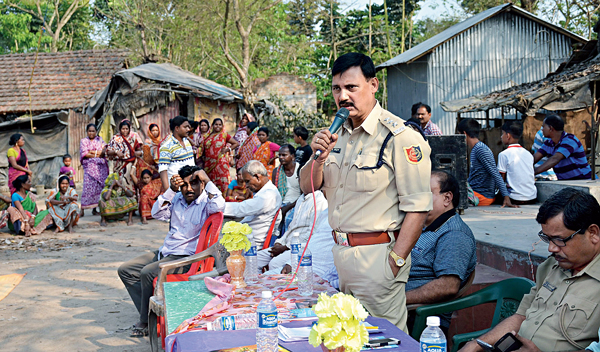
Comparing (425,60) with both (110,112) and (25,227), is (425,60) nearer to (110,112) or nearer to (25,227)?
(110,112)

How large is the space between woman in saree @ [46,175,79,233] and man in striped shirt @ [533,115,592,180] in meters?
8.24

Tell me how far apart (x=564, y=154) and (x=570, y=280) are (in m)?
5.09

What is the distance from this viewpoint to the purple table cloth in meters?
2.23

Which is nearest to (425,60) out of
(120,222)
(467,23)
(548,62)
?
(467,23)

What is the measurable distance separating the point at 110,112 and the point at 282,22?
1409cm

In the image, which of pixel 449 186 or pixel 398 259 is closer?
pixel 398 259

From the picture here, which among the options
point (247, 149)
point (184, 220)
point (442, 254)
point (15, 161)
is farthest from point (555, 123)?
point (15, 161)

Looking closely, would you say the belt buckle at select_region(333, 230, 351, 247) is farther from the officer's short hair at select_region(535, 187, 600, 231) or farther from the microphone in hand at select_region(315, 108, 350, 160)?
the officer's short hair at select_region(535, 187, 600, 231)

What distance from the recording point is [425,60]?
18.1m

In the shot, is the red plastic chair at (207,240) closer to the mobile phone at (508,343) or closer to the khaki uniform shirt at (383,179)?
the khaki uniform shirt at (383,179)

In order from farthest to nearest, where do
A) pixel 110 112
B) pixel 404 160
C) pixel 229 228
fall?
pixel 110 112 → pixel 229 228 → pixel 404 160

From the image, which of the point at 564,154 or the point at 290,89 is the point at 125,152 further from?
the point at 290,89

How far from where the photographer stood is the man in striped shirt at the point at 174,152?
27.5ft

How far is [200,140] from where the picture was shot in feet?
38.3
